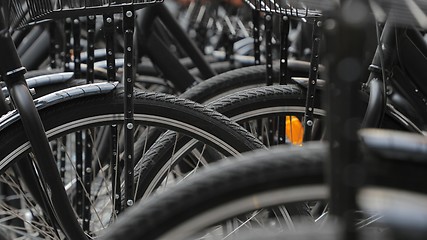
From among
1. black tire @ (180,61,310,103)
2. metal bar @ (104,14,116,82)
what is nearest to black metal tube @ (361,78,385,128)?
black tire @ (180,61,310,103)

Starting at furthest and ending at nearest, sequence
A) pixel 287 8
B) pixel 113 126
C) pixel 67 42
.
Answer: pixel 67 42 < pixel 287 8 < pixel 113 126

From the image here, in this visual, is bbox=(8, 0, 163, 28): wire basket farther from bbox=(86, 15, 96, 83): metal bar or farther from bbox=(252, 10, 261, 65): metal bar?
bbox=(252, 10, 261, 65): metal bar

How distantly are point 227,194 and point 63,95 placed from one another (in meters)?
0.94

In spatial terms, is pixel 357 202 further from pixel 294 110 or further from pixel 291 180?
pixel 294 110

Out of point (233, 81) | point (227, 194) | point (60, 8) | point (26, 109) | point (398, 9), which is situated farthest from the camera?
point (233, 81)

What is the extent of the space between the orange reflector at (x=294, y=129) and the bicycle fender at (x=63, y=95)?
0.75m

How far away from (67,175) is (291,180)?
2081mm

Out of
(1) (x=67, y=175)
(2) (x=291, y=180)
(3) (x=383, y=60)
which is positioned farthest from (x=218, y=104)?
(2) (x=291, y=180)

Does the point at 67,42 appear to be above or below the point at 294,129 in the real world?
above

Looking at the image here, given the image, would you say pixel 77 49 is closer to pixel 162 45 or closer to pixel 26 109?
pixel 162 45

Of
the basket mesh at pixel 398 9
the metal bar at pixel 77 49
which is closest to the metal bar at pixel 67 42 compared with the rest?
the metal bar at pixel 77 49

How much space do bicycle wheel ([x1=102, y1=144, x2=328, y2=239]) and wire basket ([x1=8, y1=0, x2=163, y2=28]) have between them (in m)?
0.91

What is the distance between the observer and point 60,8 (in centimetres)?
233

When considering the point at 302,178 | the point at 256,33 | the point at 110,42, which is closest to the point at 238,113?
the point at 110,42
